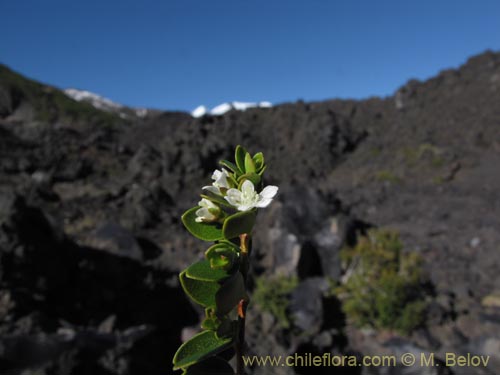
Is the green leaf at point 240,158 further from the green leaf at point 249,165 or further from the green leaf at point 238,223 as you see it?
the green leaf at point 238,223

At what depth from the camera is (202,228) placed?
0.90 metres

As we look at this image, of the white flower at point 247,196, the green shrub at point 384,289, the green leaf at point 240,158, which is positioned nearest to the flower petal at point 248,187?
the white flower at point 247,196

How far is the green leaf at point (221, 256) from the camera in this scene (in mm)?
798

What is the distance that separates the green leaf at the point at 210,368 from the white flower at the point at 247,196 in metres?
0.32

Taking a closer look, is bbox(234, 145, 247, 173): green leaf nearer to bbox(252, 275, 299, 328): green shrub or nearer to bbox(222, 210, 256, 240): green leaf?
bbox(222, 210, 256, 240): green leaf

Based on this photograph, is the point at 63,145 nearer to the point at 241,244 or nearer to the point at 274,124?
the point at 274,124

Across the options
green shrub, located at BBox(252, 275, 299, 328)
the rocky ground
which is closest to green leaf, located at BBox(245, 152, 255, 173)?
the rocky ground

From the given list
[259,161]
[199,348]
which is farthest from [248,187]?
[199,348]

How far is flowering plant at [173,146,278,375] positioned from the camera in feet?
2.60

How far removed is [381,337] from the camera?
20.5 ft

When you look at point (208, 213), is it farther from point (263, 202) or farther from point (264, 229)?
point (264, 229)

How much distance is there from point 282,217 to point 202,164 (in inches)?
332

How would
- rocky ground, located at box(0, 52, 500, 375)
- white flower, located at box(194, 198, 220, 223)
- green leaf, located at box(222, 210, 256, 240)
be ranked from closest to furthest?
green leaf, located at box(222, 210, 256, 240)
white flower, located at box(194, 198, 220, 223)
rocky ground, located at box(0, 52, 500, 375)

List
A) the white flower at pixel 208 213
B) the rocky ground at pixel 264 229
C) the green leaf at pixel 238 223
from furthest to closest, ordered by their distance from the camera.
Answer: the rocky ground at pixel 264 229 < the white flower at pixel 208 213 < the green leaf at pixel 238 223
